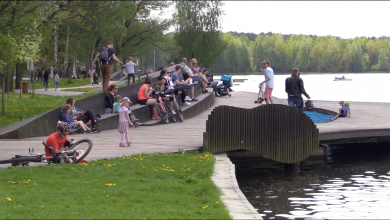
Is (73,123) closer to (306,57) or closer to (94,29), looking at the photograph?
(94,29)

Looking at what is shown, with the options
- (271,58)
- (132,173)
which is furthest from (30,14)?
(271,58)

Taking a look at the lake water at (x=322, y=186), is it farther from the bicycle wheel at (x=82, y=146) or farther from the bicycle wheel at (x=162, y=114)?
the bicycle wheel at (x=162, y=114)

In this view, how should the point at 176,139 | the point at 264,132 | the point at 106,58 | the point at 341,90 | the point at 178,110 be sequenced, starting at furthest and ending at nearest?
1. the point at 341,90
2. the point at 178,110
3. the point at 106,58
4. the point at 176,139
5. the point at 264,132

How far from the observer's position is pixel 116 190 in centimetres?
912

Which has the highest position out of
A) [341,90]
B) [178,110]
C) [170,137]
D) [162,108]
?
[162,108]

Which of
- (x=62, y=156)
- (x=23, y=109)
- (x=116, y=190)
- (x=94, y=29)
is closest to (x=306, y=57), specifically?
(x=94, y=29)

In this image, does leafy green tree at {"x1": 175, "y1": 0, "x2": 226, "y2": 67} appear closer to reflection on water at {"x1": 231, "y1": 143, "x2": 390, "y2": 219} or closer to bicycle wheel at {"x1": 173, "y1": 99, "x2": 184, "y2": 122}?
Result: bicycle wheel at {"x1": 173, "y1": 99, "x2": 184, "y2": 122}

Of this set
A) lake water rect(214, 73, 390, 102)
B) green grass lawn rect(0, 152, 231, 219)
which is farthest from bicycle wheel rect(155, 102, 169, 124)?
lake water rect(214, 73, 390, 102)

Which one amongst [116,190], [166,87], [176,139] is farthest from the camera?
[166,87]

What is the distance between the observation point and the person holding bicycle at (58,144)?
1161cm

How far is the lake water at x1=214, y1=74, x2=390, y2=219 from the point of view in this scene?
1020 centimetres

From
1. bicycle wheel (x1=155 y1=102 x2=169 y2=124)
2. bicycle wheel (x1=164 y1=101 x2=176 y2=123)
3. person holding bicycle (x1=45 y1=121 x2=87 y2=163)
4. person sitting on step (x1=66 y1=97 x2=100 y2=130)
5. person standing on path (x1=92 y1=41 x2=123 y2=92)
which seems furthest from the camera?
bicycle wheel (x1=164 y1=101 x2=176 y2=123)

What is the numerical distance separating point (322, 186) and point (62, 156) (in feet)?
17.2

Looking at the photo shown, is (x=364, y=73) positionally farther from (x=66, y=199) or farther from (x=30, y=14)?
(x=66, y=199)
